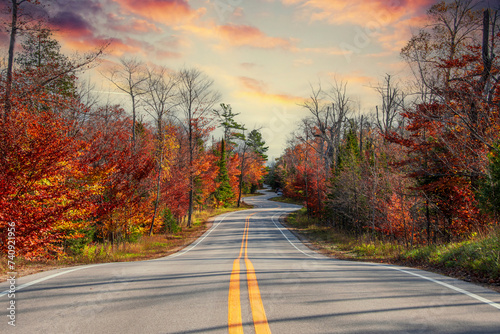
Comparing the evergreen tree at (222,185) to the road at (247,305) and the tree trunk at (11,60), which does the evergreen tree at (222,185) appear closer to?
the tree trunk at (11,60)

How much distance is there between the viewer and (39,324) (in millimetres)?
3158

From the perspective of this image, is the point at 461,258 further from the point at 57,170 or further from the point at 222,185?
the point at 222,185

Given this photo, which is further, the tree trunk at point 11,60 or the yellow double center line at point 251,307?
the tree trunk at point 11,60

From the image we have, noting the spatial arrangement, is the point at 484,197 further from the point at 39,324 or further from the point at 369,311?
the point at 39,324

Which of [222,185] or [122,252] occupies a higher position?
[222,185]

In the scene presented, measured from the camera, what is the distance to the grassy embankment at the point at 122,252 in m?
8.23

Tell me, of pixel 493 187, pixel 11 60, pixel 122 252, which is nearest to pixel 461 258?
pixel 493 187

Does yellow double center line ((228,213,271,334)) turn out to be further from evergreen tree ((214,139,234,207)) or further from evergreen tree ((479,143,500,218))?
evergreen tree ((214,139,234,207))

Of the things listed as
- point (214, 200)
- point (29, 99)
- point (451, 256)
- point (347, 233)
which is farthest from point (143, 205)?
point (214, 200)

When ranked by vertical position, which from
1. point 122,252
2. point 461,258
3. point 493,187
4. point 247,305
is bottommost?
point 122,252

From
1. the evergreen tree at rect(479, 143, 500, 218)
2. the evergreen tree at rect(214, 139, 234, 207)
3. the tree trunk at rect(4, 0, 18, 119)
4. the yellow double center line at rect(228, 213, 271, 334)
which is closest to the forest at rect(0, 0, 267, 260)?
the tree trunk at rect(4, 0, 18, 119)

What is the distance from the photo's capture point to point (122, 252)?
50.1 feet

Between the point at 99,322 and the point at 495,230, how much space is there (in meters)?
9.23

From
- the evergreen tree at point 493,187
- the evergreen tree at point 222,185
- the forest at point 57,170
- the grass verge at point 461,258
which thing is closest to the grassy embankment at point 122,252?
the forest at point 57,170
